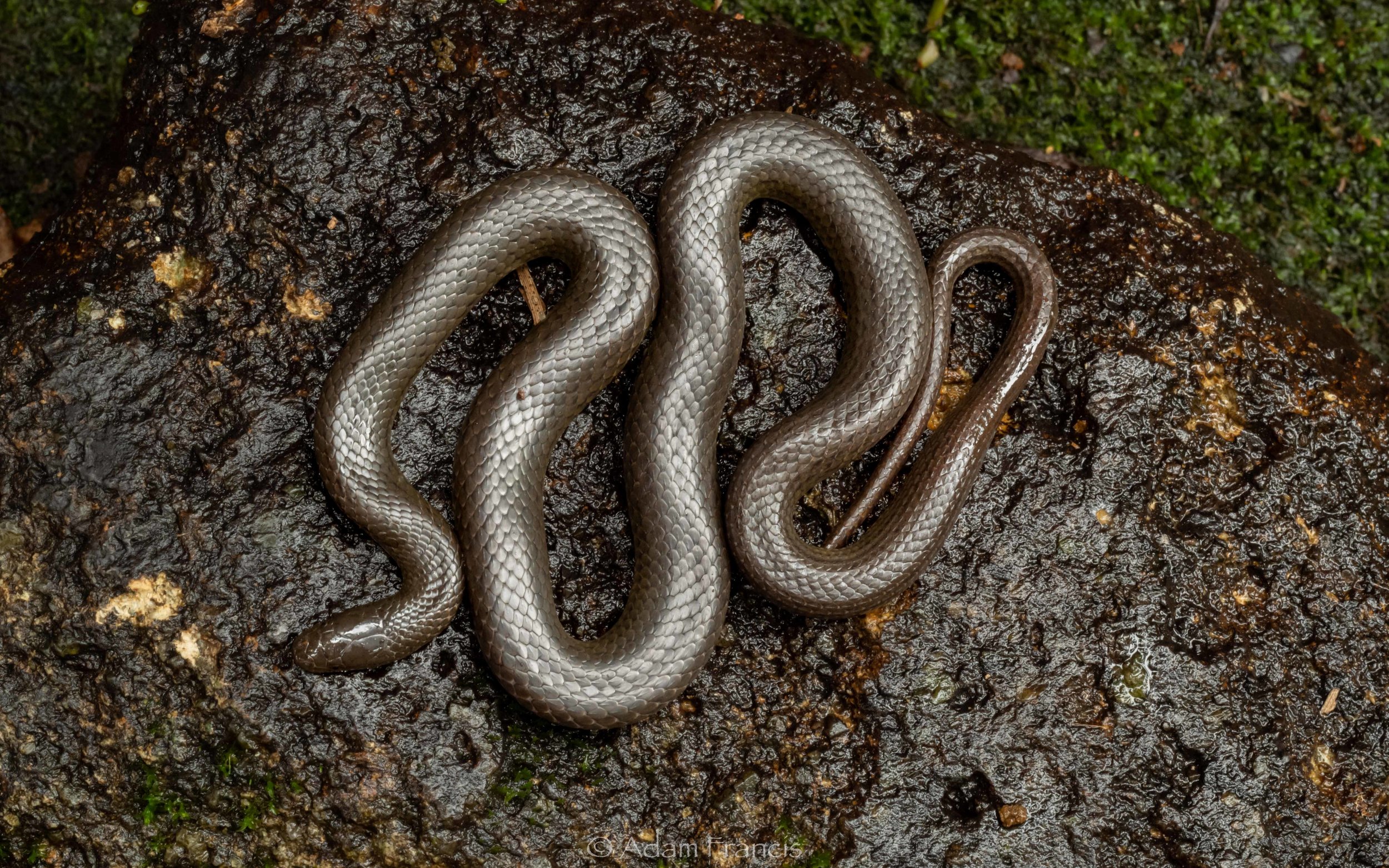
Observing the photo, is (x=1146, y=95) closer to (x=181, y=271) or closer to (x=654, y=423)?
(x=654, y=423)

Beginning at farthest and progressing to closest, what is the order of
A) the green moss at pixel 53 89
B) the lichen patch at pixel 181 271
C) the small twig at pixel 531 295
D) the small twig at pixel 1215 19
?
the small twig at pixel 1215 19
the green moss at pixel 53 89
the small twig at pixel 531 295
the lichen patch at pixel 181 271

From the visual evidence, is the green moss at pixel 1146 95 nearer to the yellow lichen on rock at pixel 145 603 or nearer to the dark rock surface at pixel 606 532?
the dark rock surface at pixel 606 532

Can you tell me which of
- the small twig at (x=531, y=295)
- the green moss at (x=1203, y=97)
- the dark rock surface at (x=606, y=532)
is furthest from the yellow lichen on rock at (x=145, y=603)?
the green moss at (x=1203, y=97)

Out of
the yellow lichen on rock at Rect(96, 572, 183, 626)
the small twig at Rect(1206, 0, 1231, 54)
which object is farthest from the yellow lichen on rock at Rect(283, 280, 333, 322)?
the small twig at Rect(1206, 0, 1231, 54)

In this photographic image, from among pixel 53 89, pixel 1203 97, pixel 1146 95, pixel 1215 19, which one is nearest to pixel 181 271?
pixel 53 89

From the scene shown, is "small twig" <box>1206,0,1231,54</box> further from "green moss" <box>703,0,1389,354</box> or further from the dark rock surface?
the dark rock surface

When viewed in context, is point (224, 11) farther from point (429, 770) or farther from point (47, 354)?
point (429, 770)

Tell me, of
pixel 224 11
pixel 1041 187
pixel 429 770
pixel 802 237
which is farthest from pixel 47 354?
pixel 1041 187
